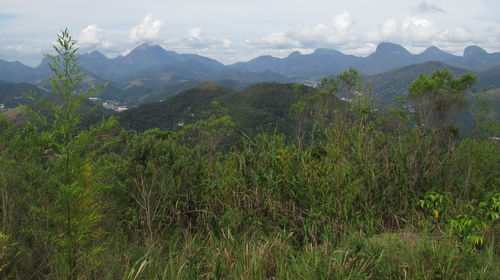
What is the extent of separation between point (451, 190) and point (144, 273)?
11.5 feet

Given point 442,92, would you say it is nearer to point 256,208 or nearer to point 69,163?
point 256,208

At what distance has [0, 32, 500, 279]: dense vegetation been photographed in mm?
2633

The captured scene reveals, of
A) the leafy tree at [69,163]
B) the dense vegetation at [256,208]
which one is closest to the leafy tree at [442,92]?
the dense vegetation at [256,208]

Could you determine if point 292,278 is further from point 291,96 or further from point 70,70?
point 291,96

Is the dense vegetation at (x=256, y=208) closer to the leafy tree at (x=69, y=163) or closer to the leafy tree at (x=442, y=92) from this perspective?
the leafy tree at (x=69, y=163)

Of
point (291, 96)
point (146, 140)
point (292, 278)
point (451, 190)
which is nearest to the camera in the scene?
point (292, 278)

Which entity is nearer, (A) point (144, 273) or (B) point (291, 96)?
(A) point (144, 273)

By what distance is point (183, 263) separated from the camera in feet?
8.87

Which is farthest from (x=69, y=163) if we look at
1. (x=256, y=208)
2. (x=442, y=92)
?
(x=442, y=92)

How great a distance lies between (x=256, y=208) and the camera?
3.64 m

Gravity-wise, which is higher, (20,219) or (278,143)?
(278,143)

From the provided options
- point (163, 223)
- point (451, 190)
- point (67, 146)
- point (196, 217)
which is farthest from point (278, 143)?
point (67, 146)

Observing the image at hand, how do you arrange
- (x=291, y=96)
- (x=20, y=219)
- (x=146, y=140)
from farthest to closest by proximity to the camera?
(x=291, y=96) → (x=146, y=140) → (x=20, y=219)

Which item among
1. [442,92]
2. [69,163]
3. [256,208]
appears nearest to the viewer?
[69,163]
